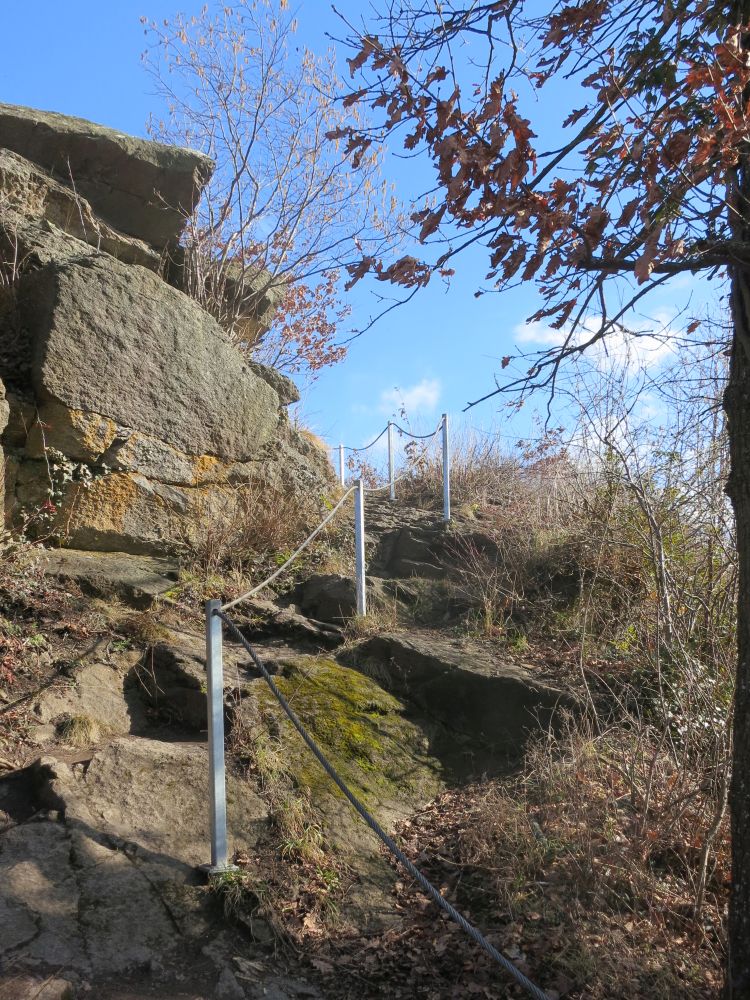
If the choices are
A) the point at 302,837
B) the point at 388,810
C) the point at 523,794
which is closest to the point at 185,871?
the point at 302,837

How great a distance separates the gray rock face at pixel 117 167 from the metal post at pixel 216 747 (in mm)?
6346

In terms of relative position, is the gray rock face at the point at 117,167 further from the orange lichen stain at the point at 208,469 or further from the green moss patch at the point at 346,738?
the green moss patch at the point at 346,738

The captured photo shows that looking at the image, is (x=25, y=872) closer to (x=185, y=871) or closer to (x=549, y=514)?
(x=185, y=871)

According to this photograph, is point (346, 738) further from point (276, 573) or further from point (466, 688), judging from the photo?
point (276, 573)

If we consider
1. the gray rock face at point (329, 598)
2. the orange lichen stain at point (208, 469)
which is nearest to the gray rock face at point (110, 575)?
the orange lichen stain at point (208, 469)

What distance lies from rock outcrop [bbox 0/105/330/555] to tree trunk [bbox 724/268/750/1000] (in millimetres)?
5015

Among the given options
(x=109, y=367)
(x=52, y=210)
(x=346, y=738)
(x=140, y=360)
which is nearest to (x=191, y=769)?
(x=346, y=738)

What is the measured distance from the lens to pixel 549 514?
8969 millimetres

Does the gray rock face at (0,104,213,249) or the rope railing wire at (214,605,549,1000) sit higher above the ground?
the gray rock face at (0,104,213,249)

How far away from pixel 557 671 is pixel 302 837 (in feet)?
9.64

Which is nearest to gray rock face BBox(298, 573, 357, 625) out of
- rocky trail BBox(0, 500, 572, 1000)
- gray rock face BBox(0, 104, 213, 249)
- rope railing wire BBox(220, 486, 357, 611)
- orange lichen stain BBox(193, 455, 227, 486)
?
rocky trail BBox(0, 500, 572, 1000)

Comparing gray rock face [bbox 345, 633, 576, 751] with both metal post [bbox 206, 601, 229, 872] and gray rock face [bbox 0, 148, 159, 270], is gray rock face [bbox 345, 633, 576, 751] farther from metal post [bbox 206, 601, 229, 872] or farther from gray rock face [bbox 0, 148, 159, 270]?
gray rock face [bbox 0, 148, 159, 270]

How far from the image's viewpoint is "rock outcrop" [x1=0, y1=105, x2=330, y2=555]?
6617 mm

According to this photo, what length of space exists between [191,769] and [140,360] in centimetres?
411
